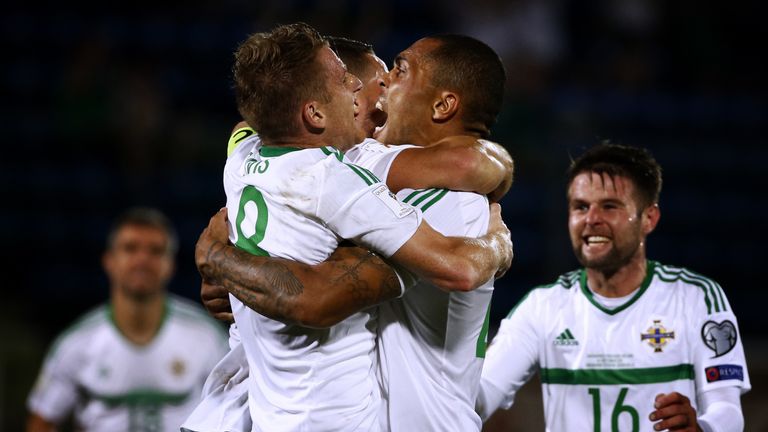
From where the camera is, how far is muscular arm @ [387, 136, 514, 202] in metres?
3.05

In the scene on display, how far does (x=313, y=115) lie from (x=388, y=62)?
613 cm

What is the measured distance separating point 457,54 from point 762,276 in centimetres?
592

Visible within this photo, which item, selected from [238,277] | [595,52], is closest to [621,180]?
[238,277]

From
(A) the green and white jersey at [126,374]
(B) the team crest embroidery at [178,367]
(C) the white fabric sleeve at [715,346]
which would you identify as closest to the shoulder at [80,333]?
(A) the green and white jersey at [126,374]

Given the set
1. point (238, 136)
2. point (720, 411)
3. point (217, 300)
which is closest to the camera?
point (217, 300)

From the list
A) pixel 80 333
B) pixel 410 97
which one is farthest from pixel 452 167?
pixel 80 333

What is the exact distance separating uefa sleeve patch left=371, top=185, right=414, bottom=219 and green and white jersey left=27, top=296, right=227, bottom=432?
3.72 metres

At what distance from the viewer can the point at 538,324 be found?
419 centimetres

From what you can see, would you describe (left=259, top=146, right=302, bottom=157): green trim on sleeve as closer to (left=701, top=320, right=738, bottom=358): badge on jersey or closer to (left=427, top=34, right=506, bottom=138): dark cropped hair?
(left=427, top=34, right=506, bottom=138): dark cropped hair

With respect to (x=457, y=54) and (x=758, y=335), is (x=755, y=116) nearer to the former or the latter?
(x=758, y=335)

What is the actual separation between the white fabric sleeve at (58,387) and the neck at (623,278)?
3.48 metres

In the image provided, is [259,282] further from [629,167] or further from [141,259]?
[141,259]

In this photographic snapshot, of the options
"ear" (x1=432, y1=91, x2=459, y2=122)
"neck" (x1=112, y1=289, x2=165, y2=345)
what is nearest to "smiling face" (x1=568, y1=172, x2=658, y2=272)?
"ear" (x1=432, y1=91, x2=459, y2=122)

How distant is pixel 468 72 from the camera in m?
3.26
